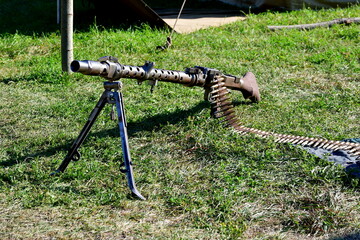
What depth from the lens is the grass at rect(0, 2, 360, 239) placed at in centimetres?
381

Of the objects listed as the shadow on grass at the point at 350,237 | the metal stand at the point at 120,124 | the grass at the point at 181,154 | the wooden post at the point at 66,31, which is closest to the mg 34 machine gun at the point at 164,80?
the metal stand at the point at 120,124

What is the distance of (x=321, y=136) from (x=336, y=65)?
3.08m

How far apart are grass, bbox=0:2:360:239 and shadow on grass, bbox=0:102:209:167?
0.07ft

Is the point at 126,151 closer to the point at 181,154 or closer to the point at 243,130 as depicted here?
the point at 181,154

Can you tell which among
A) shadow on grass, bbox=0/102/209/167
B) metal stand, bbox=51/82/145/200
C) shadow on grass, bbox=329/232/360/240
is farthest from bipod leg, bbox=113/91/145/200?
shadow on grass, bbox=329/232/360/240

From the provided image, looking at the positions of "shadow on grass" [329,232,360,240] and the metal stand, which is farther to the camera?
the metal stand

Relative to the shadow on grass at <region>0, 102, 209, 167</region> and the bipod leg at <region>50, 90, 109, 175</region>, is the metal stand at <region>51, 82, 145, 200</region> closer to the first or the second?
the bipod leg at <region>50, 90, 109, 175</region>

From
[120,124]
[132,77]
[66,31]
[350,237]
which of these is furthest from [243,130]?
[66,31]

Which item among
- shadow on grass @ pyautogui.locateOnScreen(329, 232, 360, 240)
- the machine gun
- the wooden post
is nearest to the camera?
shadow on grass @ pyautogui.locateOnScreen(329, 232, 360, 240)

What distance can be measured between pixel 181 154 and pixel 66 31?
359 cm

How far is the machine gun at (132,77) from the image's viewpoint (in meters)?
4.08

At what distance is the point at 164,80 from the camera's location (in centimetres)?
482

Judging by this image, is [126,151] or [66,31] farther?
[66,31]

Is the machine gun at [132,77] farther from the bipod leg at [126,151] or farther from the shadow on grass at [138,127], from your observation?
the shadow on grass at [138,127]
